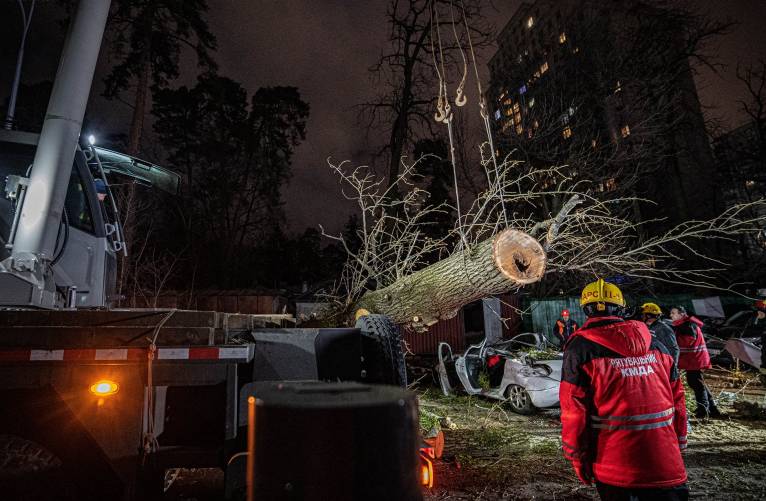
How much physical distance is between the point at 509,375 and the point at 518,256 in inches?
163

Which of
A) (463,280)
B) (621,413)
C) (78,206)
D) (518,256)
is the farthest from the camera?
(78,206)

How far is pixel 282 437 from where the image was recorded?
122 centimetres

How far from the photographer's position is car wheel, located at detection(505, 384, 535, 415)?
6.82 m

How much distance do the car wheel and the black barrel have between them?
6.28 m

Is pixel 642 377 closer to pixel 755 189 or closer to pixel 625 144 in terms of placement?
pixel 625 144

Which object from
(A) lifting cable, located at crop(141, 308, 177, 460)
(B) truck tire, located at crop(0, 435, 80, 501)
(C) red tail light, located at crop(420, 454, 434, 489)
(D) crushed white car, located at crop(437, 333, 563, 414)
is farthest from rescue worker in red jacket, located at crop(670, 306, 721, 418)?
(B) truck tire, located at crop(0, 435, 80, 501)

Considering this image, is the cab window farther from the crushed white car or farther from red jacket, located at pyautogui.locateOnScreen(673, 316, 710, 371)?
red jacket, located at pyautogui.locateOnScreen(673, 316, 710, 371)

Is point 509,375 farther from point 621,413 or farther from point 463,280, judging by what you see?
point 621,413

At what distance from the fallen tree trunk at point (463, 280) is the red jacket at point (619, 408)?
47.8 inches

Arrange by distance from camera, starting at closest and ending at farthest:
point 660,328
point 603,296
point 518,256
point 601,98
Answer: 1. point 603,296
2. point 518,256
3. point 660,328
4. point 601,98

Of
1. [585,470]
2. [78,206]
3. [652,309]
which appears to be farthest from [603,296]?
[78,206]

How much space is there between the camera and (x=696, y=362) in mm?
6582

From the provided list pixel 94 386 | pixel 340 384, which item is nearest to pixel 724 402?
pixel 340 384

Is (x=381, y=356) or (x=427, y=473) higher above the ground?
(x=381, y=356)
